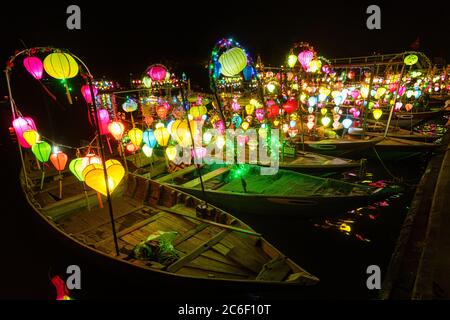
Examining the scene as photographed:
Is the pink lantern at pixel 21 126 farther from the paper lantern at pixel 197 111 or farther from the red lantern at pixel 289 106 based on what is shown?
the red lantern at pixel 289 106

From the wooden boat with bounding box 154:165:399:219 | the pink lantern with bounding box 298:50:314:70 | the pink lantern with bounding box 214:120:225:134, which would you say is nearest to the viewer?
the wooden boat with bounding box 154:165:399:219

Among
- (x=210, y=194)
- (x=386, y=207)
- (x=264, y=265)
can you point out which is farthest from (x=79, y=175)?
(x=386, y=207)

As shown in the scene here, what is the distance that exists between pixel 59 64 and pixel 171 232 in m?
5.34

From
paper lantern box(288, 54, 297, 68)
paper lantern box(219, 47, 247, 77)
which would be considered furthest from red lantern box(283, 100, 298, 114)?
paper lantern box(219, 47, 247, 77)

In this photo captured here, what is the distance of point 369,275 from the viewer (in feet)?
24.1

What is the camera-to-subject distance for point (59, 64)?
7.06 m

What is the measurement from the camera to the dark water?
23.7 feet

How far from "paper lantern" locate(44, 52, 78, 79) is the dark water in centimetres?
447

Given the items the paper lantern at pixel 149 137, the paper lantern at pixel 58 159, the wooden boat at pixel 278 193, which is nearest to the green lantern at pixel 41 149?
the paper lantern at pixel 58 159

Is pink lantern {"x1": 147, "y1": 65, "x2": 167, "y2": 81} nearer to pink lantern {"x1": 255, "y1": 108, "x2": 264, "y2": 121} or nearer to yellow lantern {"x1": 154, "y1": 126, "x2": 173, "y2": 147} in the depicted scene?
yellow lantern {"x1": 154, "y1": 126, "x2": 173, "y2": 147}

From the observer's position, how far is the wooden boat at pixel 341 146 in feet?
45.9

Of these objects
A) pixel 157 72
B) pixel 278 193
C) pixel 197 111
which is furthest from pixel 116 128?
pixel 278 193

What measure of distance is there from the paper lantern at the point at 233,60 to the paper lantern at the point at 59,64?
4.10 m
